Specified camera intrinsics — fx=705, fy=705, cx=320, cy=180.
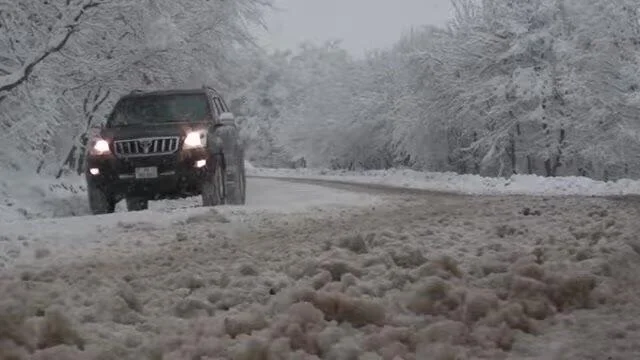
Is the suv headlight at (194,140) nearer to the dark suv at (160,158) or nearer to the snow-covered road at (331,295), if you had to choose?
the dark suv at (160,158)

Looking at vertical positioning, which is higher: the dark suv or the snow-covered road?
the dark suv

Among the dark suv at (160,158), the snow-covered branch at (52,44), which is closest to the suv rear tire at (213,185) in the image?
the dark suv at (160,158)

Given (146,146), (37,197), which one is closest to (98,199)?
(146,146)

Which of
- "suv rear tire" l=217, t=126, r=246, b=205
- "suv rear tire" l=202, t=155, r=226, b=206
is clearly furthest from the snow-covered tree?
"suv rear tire" l=202, t=155, r=226, b=206

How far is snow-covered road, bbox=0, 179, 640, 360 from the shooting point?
2930 mm

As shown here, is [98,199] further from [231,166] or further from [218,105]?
[218,105]

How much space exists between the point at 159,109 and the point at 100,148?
1377mm

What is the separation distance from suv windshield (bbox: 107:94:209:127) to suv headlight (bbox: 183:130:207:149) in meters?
0.79

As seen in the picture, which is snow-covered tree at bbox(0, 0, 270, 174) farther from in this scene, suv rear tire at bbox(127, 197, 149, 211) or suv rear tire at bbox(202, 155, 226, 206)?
suv rear tire at bbox(202, 155, 226, 206)

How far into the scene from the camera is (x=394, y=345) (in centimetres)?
289

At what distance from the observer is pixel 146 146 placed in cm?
945

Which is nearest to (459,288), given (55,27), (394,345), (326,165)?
(394,345)

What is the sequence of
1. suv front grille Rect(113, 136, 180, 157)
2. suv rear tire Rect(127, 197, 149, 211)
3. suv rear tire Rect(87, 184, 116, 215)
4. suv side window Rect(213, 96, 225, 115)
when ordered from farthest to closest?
suv rear tire Rect(127, 197, 149, 211), suv side window Rect(213, 96, 225, 115), suv rear tire Rect(87, 184, 116, 215), suv front grille Rect(113, 136, 180, 157)

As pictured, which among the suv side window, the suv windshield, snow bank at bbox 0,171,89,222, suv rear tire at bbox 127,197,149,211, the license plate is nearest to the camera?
the license plate
